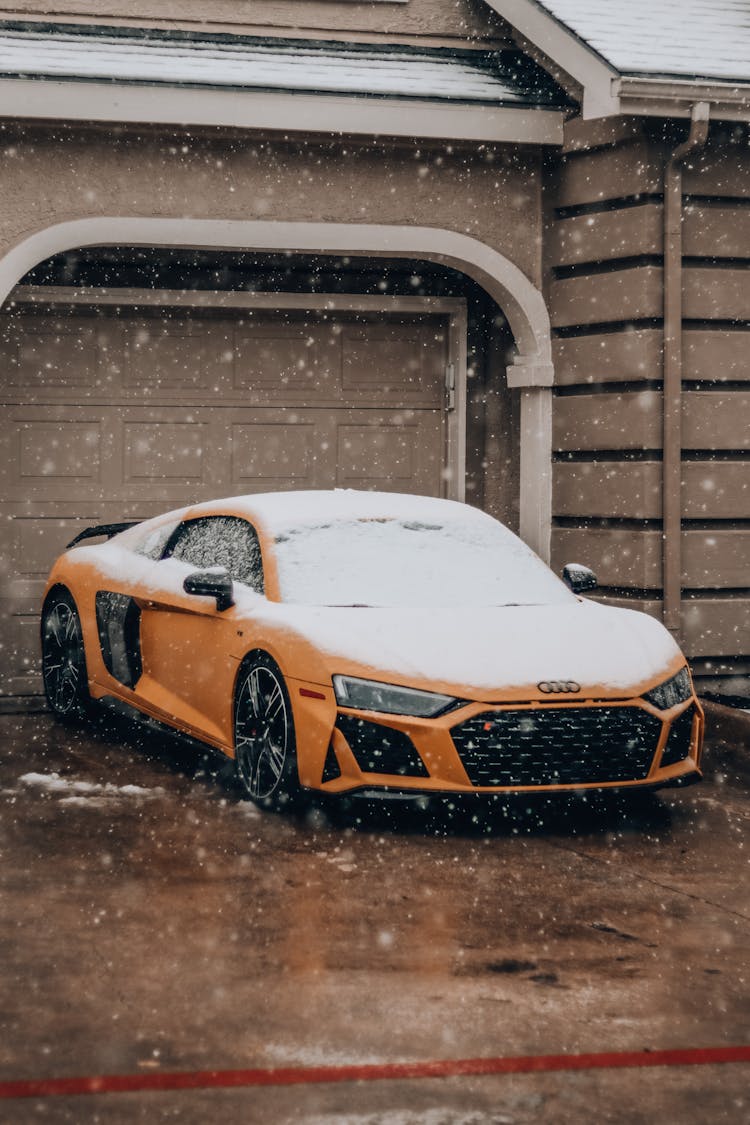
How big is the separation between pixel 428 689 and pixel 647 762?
983mm

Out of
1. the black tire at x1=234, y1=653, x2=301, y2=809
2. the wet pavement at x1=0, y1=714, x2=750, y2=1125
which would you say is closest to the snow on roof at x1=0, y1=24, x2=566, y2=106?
the black tire at x1=234, y1=653, x2=301, y2=809

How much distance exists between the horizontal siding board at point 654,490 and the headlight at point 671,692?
11.5ft

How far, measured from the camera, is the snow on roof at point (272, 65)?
1002 centimetres

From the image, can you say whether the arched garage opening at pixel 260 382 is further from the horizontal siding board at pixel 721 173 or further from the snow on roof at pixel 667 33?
the snow on roof at pixel 667 33

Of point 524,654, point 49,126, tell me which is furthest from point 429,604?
point 49,126

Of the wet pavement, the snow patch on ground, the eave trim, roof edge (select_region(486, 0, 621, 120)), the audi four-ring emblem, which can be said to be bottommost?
the snow patch on ground

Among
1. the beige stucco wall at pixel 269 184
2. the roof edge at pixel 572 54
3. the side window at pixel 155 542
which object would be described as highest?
the roof edge at pixel 572 54

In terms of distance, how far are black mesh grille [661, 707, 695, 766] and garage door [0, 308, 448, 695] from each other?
213 inches

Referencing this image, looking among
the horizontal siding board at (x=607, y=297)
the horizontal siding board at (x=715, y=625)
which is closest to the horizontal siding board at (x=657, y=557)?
the horizontal siding board at (x=715, y=625)

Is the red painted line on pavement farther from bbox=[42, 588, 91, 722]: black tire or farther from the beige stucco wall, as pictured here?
the beige stucco wall

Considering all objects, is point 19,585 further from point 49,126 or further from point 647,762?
point 647,762

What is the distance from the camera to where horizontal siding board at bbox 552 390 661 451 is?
33.7 feet

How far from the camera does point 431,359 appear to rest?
1195 cm

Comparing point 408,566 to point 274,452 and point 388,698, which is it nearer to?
point 388,698
